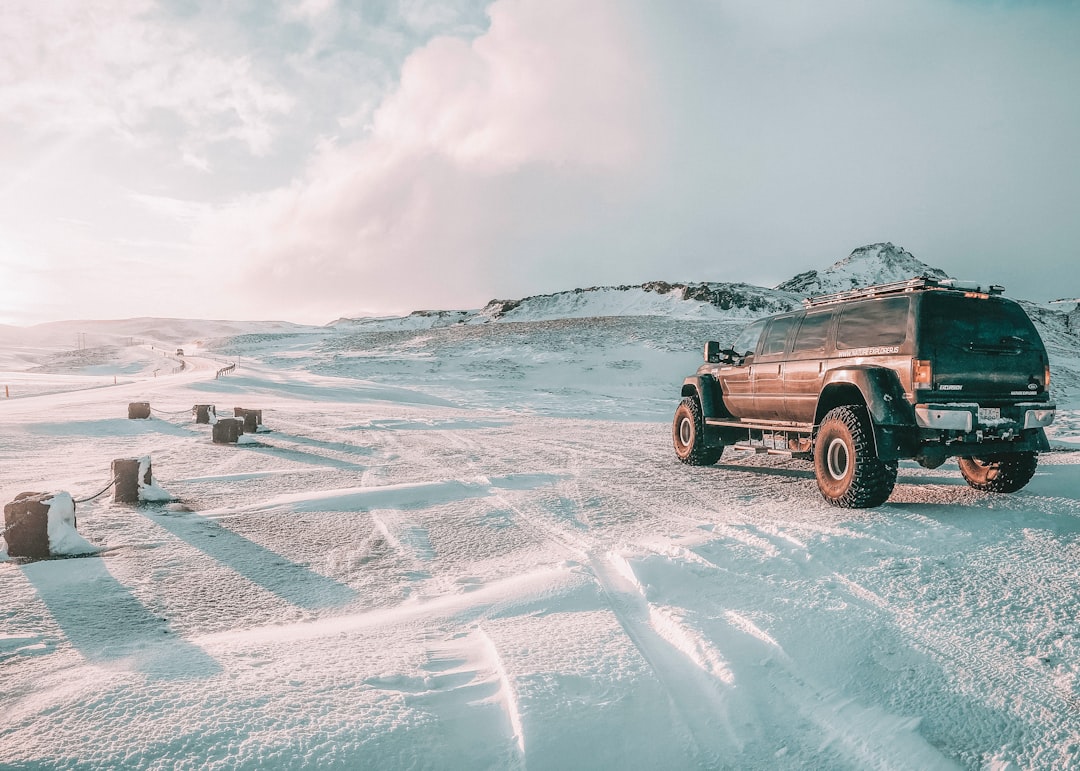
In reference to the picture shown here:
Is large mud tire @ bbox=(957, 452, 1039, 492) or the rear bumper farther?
large mud tire @ bbox=(957, 452, 1039, 492)

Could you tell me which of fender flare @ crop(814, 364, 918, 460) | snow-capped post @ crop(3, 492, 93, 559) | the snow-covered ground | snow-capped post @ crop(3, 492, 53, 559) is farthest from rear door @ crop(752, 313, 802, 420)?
snow-capped post @ crop(3, 492, 53, 559)

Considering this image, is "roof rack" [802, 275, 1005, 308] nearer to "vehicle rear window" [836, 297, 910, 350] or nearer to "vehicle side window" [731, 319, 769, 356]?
"vehicle rear window" [836, 297, 910, 350]

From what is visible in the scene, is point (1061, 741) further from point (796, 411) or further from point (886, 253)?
point (886, 253)

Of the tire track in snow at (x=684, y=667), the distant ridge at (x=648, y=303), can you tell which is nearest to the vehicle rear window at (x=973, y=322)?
the tire track in snow at (x=684, y=667)

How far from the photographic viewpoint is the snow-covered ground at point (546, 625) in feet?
7.89

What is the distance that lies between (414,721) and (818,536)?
3.71m

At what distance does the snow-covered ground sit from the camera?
240 cm

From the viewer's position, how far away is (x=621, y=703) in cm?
265

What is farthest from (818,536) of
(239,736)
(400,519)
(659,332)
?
(659,332)

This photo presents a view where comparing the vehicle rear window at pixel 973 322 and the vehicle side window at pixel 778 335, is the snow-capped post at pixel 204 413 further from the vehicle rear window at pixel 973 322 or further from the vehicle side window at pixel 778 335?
the vehicle rear window at pixel 973 322

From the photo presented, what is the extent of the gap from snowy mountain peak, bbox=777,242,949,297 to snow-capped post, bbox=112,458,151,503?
151844 millimetres

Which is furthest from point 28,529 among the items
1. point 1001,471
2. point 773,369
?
point 1001,471

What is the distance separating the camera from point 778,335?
786 cm

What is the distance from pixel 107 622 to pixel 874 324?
6.66 metres
